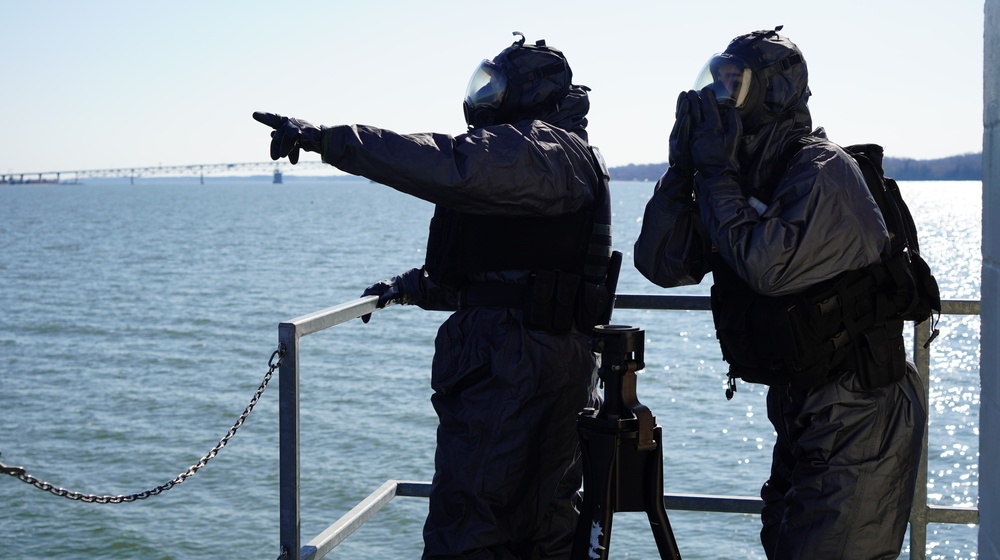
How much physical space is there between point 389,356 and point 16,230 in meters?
51.0

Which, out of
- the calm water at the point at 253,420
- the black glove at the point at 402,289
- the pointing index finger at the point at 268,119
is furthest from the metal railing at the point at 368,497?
the calm water at the point at 253,420

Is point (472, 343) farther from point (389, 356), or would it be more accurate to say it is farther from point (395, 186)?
point (389, 356)

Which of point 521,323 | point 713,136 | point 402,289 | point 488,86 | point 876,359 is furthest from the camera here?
point 402,289

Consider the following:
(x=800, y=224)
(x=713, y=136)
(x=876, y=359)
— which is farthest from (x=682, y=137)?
(x=876, y=359)

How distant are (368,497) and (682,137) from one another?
1.49 meters

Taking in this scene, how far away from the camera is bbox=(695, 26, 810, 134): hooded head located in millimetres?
2904

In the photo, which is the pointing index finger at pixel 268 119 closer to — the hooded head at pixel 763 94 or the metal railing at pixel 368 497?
the metal railing at pixel 368 497

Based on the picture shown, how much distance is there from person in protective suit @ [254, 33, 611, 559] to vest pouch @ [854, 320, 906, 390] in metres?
0.87

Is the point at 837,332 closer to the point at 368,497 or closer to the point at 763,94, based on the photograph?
the point at 763,94

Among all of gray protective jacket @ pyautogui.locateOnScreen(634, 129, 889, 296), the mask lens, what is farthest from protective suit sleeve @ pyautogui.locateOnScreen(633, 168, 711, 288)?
the mask lens

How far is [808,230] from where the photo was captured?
2662mm

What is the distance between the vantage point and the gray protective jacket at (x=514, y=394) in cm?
316

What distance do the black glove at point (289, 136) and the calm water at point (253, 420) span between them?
7.60m

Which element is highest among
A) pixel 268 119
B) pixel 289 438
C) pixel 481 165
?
pixel 268 119
